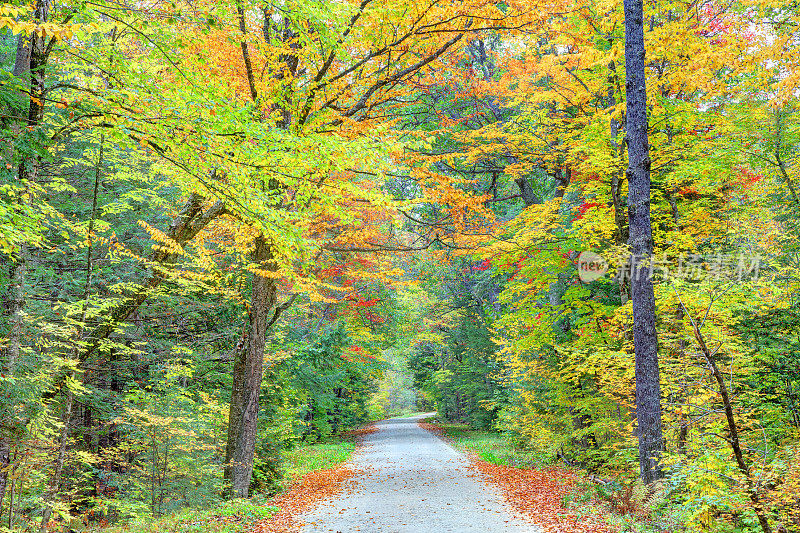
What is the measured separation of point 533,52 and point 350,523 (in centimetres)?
1289

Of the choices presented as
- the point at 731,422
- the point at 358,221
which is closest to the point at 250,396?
the point at 358,221

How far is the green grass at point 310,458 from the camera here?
48.5 feet

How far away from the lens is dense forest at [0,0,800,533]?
547 centimetres

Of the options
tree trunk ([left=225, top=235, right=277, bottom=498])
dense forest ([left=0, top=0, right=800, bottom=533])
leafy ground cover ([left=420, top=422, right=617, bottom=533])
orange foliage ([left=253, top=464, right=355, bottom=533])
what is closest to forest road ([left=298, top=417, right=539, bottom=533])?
orange foliage ([left=253, top=464, right=355, bottom=533])

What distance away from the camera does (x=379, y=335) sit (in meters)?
24.2

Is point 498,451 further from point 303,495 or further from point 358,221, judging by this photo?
point 358,221

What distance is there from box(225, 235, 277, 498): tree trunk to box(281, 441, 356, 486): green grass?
329 centimetres

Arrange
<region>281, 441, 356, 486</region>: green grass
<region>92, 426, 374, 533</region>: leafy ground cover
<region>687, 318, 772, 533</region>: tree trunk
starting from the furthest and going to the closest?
<region>281, 441, 356, 486</region>: green grass, <region>92, 426, 374, 533</region>: leafy ground cover, <region>687, 318, 772, 533</region>: tree trunk

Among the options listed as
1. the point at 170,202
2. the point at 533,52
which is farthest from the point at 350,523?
the point at 533,52

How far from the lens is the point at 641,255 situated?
25.2 feet

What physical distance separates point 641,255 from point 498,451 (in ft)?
43.3

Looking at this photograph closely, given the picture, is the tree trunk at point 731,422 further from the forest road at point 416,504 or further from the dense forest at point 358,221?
the forest road at point 416,504

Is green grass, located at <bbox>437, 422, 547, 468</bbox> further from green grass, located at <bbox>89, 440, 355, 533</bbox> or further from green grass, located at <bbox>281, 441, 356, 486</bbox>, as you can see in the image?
green grass, located at <bbox>89, 440, 355, 533</bbox>

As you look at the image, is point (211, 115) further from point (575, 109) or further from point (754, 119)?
point (575, 109)
